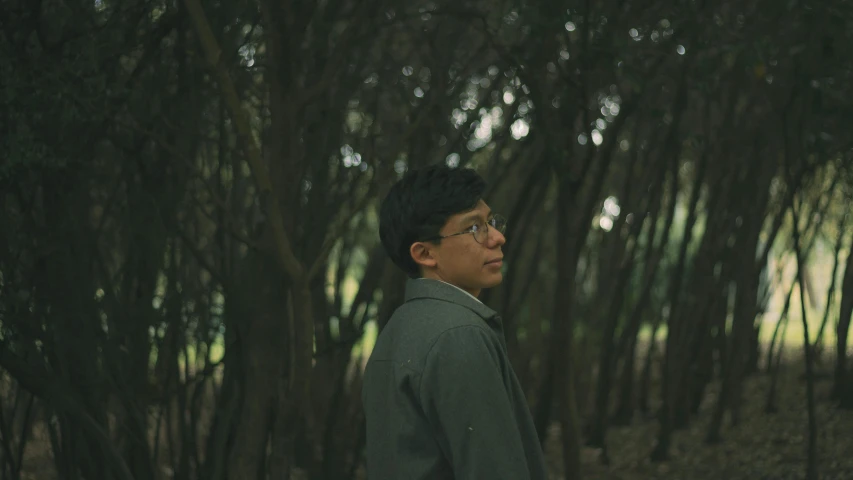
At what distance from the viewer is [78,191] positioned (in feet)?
16.4

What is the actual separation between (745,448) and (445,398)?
686cm

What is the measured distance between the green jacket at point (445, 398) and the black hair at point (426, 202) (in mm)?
95

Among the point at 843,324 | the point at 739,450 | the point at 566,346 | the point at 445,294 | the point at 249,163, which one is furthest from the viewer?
the point at 739,450

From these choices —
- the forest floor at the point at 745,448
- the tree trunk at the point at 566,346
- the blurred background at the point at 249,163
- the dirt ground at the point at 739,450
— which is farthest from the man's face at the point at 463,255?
the forest floor at the point at 745,448

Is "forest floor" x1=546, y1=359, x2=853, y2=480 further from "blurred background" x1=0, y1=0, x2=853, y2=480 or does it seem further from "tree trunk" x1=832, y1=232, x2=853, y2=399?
"tree trunk" x1=832, y1=232, x2=853, y2=399

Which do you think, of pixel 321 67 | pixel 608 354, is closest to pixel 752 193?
pixel 608 354

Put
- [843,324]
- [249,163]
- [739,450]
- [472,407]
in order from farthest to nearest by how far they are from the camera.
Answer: [739,450] → [843,324] → [249,163] → [472,407]

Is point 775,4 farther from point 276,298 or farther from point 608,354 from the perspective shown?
point 608,354

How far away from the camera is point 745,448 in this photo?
824cm

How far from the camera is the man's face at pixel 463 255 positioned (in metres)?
2.16

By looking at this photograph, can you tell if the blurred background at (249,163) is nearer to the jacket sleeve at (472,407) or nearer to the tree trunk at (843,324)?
the tree trunk at (843,324)

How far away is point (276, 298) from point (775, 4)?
8.21 ft

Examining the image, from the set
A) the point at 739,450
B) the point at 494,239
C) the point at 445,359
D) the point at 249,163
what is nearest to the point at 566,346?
the point at 249,163

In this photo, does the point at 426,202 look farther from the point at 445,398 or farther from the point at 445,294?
the point at 445,398
